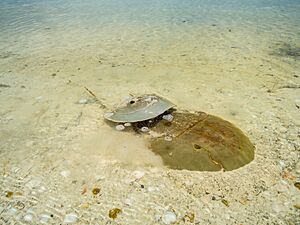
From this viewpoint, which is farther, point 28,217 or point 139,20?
point 139,20

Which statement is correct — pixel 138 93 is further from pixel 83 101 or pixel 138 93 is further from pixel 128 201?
pixel 128 201

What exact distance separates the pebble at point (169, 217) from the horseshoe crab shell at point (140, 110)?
146 centimetres

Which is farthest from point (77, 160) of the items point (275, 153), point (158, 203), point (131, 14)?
point (131, 14)

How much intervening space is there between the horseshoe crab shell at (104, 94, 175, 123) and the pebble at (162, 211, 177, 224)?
4.80 ft

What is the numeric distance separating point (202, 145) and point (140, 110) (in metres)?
1.08

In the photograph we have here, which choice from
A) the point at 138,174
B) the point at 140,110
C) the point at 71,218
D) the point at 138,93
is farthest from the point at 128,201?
the point at 138,93

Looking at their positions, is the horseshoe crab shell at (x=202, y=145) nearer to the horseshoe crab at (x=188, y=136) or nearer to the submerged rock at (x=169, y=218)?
the horseshoe crab at (x=188, y=136)

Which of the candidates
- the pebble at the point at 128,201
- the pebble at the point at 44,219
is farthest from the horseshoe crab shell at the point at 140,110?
the pebble at the point at 44,219

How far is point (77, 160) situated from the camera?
3805mm

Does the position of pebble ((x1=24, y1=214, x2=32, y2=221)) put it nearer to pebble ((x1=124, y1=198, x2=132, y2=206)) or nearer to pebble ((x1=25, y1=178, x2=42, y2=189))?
pebble ((x1=25, y1=178, x2=42, y2=189))

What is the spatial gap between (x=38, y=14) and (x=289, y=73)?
10.1m

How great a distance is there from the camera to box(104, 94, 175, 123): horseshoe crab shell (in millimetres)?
4145

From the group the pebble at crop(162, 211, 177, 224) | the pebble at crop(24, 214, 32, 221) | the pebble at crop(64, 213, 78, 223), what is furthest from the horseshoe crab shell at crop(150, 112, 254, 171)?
the pebble at crop(24, 214, 32, 221)

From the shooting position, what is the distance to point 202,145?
366 cm
